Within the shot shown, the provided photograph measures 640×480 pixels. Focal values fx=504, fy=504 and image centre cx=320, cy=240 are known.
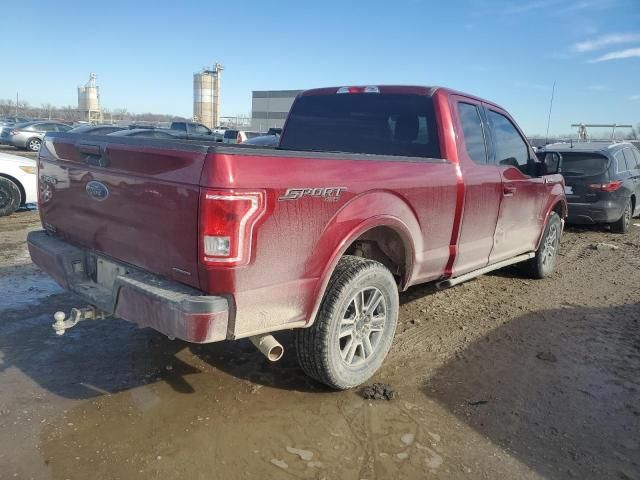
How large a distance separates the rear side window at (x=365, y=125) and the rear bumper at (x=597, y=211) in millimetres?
6260

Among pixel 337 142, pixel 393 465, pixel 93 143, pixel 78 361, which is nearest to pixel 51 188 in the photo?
pixel 93 143

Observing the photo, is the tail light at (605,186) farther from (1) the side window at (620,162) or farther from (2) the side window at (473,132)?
(2) the side window at (473,132)

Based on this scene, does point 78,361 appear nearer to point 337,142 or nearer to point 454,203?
point 337,142

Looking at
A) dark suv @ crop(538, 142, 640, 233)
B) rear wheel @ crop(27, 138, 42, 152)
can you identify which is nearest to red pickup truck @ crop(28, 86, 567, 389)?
dark suv @ crop(538, 142, 640, 233)

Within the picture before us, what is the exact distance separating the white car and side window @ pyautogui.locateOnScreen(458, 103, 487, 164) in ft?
24.2

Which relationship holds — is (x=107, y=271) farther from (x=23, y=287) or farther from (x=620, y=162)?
(x=620, y=162)

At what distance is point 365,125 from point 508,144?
1.59 m

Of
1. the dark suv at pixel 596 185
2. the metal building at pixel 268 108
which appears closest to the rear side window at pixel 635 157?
the dark suv at pixel 596 185

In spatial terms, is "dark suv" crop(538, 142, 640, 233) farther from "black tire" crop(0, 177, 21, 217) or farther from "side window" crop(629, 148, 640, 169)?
"black tire" crop(0, 177, 21, 217)

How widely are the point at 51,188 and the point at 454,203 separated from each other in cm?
297

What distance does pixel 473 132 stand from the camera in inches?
172

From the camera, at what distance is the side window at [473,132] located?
13.9 feet

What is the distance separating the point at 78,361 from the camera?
3.60m

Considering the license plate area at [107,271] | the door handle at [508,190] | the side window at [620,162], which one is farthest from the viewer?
the side window at [620,162]
